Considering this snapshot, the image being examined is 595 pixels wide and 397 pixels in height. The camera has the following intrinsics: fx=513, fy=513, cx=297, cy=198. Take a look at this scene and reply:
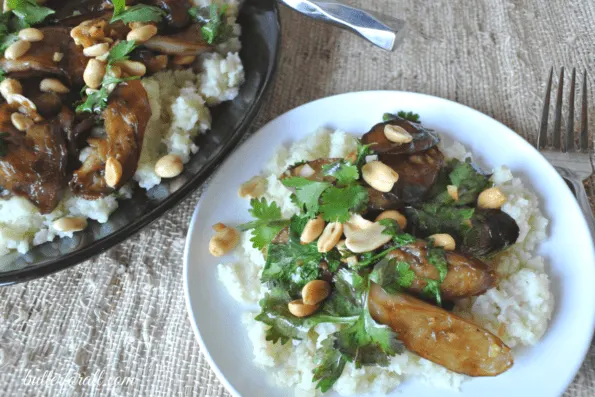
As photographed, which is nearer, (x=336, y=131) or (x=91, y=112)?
(x=91, y=112)

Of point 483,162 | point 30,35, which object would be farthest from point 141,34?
point 483,162

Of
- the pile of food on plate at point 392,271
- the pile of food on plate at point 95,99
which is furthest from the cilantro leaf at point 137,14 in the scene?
the pile of food on plate at point 392,271

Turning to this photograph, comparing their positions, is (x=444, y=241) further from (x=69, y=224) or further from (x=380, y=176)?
(x=69, y=224)

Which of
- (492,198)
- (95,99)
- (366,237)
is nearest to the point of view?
(366,237)

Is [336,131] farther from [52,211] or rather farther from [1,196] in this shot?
[1,196]

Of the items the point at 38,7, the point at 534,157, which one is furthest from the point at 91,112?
the point at 534,157
